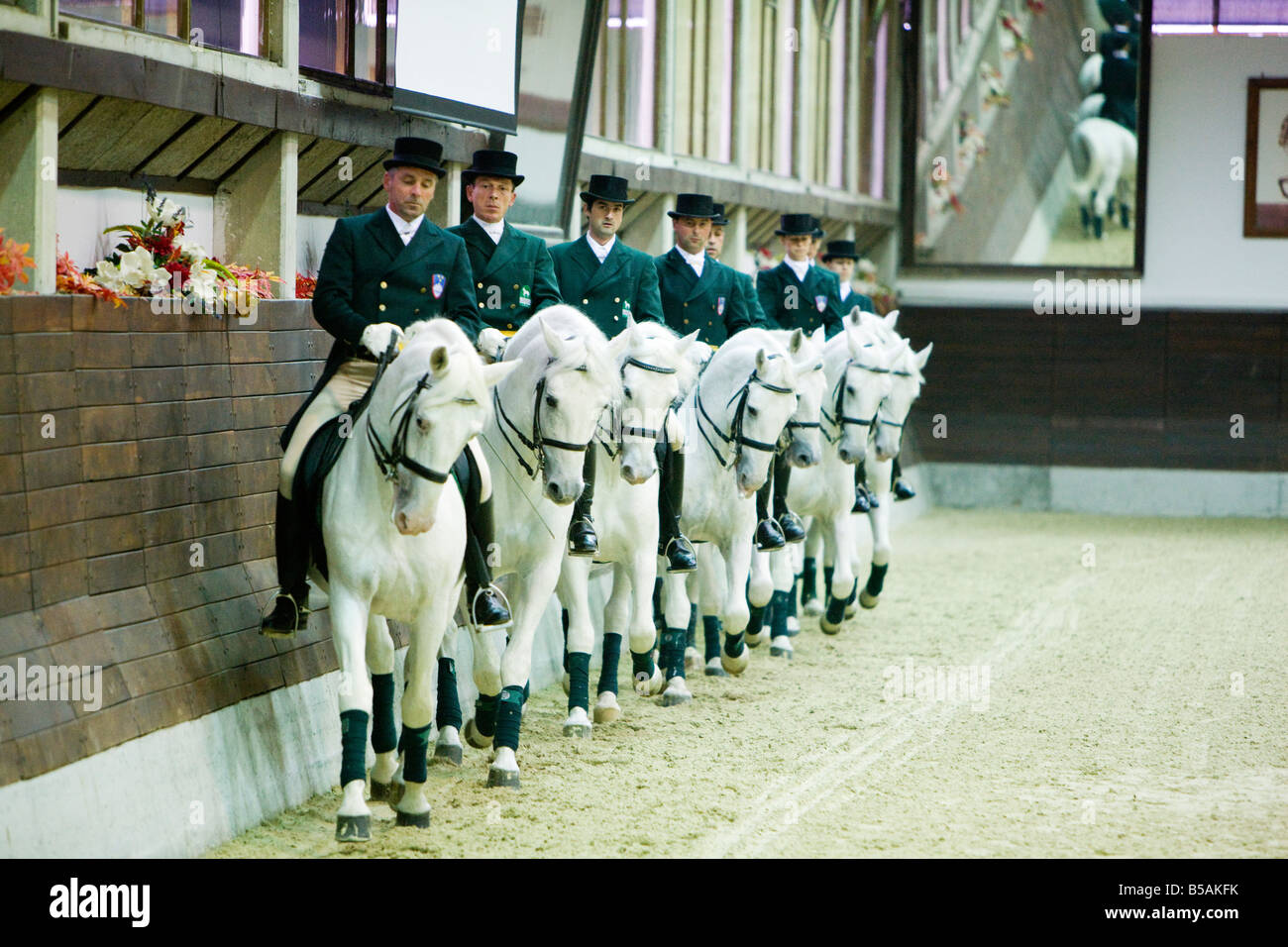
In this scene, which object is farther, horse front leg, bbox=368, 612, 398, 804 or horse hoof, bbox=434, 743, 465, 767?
horse hoof, bbox=434, 743, 465, 767

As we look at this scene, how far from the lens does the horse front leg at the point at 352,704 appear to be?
17.8 ft

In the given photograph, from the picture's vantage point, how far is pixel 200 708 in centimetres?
565

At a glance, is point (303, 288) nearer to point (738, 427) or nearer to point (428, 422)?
point (738, 427)

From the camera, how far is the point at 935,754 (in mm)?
7383

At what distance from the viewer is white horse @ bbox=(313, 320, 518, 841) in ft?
17.2

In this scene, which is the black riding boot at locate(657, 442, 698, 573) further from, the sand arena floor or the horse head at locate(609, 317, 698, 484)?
the horse head at locate(609, 317, 698, 484)

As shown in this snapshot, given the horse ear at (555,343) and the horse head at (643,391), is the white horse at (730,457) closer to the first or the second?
the horse head at (643,391)

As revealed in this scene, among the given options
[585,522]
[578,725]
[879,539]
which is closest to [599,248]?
[585,522]

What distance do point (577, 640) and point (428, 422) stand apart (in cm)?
243

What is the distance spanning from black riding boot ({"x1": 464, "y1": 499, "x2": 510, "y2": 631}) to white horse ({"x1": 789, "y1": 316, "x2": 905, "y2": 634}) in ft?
13.9

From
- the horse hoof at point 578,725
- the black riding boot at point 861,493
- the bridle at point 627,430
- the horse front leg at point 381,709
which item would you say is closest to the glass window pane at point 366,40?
the bridle at point 627,430

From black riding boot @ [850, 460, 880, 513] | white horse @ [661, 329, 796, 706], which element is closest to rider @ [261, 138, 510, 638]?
white horse @ [661, 329, 796, 706]
